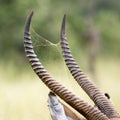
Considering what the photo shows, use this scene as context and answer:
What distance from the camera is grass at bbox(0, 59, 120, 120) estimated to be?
34.2 feet

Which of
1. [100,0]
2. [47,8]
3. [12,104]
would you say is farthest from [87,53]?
[12,104]

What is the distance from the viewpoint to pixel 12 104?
1142cm

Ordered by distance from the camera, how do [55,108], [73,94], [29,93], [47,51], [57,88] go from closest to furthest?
[55,108] < [57,88] < [73,94] < [47,51] < [29,93]

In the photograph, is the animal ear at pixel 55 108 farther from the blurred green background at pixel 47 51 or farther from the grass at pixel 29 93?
the grass at pixel 29 93

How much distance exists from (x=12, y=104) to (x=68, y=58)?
369cm

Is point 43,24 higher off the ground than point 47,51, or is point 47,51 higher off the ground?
point 43,24

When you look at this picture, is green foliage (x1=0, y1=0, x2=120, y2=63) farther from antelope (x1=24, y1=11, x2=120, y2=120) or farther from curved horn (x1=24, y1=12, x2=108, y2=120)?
curved horn (x1=24, y1=12, x2=108, y2=120)

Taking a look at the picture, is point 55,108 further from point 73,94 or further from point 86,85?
point 86,85

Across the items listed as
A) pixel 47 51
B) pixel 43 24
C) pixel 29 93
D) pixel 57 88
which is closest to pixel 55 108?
pixel 57 88

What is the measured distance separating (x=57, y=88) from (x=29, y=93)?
19.8ft

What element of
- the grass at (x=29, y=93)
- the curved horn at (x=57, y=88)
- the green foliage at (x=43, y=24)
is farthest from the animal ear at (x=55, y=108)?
the green foliage at (x=43, y=24)

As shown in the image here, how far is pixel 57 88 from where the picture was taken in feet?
23.1

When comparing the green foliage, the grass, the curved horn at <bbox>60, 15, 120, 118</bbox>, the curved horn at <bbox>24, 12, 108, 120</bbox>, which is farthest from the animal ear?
the green foliage

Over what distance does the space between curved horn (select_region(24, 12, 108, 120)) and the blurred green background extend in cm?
109
